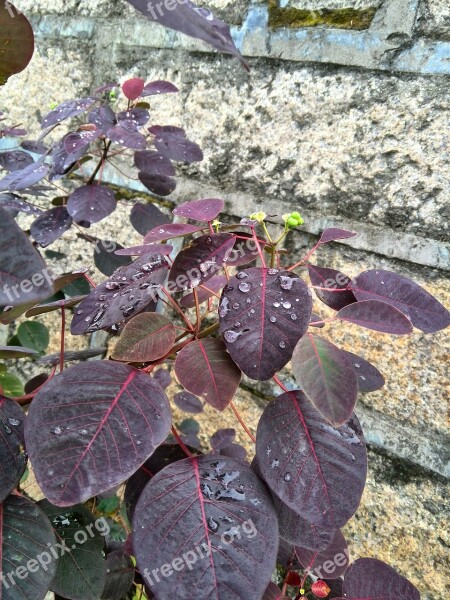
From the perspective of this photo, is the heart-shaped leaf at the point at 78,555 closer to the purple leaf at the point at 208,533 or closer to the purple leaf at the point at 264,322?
the purple leaf at the point at 208,533

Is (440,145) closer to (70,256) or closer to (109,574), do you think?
(109,574)

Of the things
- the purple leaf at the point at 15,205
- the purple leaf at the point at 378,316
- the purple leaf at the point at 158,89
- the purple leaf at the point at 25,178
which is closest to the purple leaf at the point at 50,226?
the purple leaf at the point at 15,205

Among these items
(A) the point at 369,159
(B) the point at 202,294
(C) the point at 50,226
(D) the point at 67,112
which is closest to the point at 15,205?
(C) the point at 50,226

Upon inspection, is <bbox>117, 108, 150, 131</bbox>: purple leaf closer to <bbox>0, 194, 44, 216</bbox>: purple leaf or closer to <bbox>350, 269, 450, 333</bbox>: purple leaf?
<bbox>0, 194, 44, 216</bbox>: purple leaf

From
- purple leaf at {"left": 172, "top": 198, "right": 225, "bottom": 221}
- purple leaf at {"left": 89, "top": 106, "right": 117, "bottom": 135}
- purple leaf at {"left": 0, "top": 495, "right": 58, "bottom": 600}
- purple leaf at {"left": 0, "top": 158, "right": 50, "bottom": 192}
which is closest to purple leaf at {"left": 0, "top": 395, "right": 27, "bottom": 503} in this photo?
purple leaf at {"left": 0, "top": 495, "right": 58, "bottom": 600}

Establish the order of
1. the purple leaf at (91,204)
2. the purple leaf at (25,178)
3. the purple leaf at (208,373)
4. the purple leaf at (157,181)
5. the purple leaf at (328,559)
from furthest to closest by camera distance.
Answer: the purple leaf at (157,181)
the purple leaf at (91,204)
the purple leaf at (25,178)
the purple leaf at (328,559)
the purple leaf at (208,373)

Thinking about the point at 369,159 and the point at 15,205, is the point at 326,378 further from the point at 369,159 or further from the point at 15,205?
the point at 15,205
